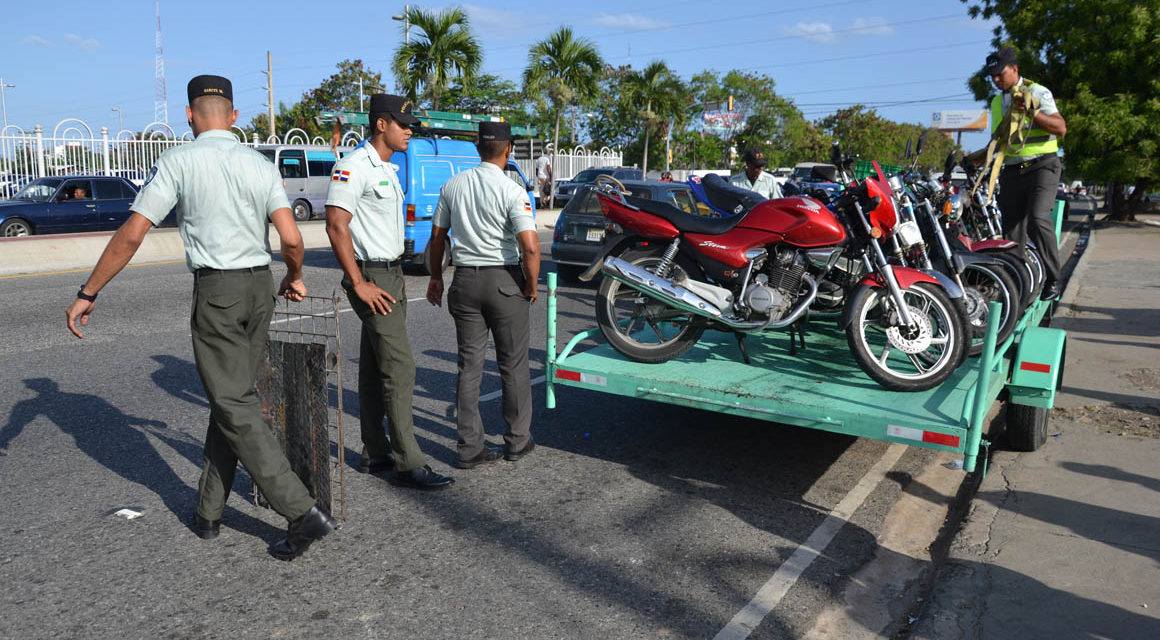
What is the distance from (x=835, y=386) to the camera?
477 cm

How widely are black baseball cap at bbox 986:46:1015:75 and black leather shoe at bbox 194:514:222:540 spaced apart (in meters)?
6.01

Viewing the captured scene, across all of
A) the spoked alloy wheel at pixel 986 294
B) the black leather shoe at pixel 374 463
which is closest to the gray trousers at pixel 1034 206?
the spoked alloy wheel at pixel 986 294

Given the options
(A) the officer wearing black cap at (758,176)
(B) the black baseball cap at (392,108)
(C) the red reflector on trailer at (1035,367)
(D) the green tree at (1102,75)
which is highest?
(D) the green tree at (1102,75)

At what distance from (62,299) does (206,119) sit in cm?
845

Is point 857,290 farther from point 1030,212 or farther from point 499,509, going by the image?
point 1030,212

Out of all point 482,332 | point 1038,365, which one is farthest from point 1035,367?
point 482,332

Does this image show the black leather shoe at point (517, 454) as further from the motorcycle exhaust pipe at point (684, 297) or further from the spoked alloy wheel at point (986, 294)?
the spoked alloy wheel at point (986, 294)

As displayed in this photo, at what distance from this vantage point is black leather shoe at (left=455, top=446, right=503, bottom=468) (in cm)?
496

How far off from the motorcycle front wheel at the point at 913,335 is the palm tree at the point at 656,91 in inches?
1629

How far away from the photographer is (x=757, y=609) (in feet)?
11.5

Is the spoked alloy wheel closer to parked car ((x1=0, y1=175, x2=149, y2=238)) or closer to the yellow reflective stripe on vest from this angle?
the yellow reflective stripe on vest

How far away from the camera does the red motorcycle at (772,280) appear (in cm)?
484

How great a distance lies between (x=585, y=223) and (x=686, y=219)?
7084 mm

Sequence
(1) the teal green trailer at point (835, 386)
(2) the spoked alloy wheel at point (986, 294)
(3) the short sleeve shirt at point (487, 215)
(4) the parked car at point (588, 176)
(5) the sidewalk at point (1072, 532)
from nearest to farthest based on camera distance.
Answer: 1. (5) the sidewalk at point (1072, 532)
2. (1) the teal green trailer at point (835, 386)
3. (3) the short sleeve shirt at point (487, 215)
4. (2) the spoked alloy wheel at point (986, 294)
5. (4) the parked car at point (588, 176)
